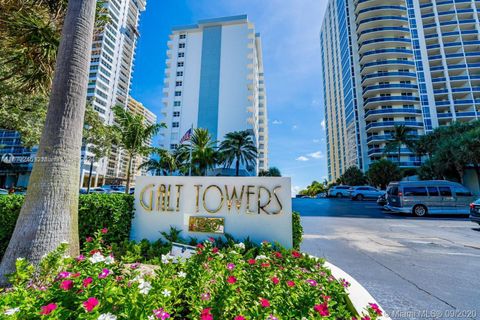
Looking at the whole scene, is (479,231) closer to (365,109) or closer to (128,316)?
(128,316)

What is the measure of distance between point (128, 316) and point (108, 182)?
282 feet

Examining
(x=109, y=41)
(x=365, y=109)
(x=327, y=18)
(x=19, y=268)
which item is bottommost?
(x=19, y=268)

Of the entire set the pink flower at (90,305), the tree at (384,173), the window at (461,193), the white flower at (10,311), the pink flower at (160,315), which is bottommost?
the pink flower at (160,315)

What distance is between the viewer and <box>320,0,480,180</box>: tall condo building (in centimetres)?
4747

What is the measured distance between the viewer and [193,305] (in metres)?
1.94

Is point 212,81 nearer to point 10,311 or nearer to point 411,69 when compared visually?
point 10,311

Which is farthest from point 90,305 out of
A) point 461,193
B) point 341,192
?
point 341,192

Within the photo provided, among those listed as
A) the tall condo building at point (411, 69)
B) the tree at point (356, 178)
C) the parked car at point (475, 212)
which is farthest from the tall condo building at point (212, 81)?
the parked car at point (475, 212)

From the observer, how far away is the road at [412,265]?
3176 millimetres

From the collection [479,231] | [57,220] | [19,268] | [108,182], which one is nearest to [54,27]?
[57,220]

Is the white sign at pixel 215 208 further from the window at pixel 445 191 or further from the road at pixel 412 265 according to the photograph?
the window at pixel 445 191

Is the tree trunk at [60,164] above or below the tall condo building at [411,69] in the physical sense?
below

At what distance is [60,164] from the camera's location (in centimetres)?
352

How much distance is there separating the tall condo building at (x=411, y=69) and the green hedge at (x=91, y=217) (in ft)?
184
